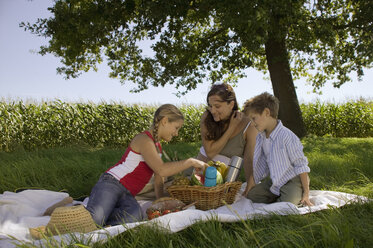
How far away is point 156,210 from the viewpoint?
123 inches

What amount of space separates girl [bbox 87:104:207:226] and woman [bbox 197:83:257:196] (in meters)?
0.79

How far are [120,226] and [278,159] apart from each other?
6.17 ft

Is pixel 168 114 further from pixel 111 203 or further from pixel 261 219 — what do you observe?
pixel 261 219

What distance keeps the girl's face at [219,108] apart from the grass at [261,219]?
30.0 inches

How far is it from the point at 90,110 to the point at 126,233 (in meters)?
10.7

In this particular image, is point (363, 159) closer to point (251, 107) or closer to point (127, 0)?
point (251, 107)

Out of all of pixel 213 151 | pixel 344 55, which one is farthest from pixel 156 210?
pixel 344 55

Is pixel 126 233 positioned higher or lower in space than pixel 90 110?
lower

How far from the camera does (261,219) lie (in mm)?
2811

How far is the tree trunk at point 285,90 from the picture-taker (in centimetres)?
1062

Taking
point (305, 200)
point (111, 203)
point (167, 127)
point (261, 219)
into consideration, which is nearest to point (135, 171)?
point (111, 203)

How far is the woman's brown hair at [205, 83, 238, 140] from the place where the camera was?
399 cm

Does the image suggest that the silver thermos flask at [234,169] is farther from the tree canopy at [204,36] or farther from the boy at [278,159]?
the tree canopy at [204,36]

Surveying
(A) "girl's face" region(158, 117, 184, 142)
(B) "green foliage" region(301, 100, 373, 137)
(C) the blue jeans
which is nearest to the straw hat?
(C) the blue jeans
